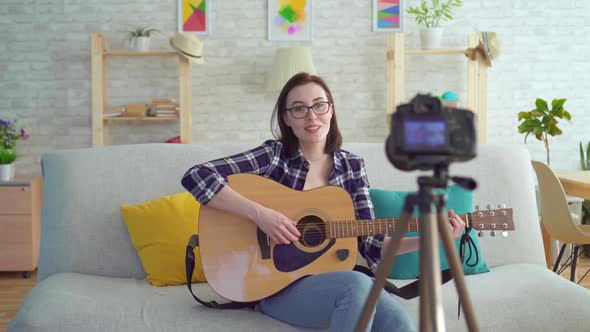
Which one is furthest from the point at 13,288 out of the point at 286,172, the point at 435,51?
the point at 435,51

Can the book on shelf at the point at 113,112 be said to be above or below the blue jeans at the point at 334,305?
above

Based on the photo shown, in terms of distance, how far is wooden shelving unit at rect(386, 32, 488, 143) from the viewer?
15.5 feet

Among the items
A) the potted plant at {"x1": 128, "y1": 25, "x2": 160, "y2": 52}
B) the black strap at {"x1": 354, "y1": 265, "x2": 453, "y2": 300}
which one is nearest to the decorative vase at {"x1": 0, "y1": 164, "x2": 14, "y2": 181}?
the potted plant at {"x1": 128, "y1": 25, "x2": 160, "y2": 52}

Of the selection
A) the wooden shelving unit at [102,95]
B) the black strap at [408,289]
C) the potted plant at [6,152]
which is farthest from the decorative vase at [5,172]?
the black strap at [408,289]

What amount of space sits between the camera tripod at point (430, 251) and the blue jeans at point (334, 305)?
59cm

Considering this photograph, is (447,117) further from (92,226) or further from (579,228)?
(579,228)

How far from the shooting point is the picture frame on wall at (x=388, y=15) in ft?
16.6

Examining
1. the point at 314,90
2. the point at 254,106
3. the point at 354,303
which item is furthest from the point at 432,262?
the point at 254,106

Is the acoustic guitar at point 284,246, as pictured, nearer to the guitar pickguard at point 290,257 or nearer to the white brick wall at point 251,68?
the guitar pickguard at point 290,257

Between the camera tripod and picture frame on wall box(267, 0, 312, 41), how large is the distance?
4.18m

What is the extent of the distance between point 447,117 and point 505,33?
4.40 meters

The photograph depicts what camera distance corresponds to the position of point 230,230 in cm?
201

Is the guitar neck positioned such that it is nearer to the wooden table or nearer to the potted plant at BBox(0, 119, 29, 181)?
the wooden table

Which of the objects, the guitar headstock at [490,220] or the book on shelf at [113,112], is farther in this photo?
the book on shelf at [113,112]
